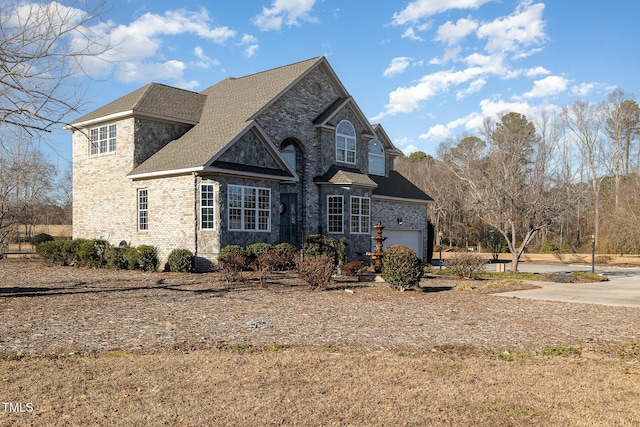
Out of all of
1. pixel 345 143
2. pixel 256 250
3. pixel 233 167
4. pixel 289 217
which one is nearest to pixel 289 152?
pixel 289 217

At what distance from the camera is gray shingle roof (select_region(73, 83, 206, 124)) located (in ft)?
80.4

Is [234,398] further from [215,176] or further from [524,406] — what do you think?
[215,176]

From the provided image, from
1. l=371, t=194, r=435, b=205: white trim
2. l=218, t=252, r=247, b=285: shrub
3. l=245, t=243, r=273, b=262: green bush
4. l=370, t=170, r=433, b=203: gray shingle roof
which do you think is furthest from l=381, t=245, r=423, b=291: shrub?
l=370, t=170, r=433, b=203: gray shingle roof

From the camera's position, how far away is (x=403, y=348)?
27.7ft

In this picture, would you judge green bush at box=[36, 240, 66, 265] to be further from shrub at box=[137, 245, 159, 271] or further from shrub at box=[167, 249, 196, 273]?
shrub at box=[167, 249, 196, 273]


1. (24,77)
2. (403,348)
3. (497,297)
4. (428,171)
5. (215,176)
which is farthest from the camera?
(428,171)

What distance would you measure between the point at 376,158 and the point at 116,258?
16.2 meters

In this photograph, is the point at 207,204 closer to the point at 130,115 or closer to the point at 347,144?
the point at 130,115

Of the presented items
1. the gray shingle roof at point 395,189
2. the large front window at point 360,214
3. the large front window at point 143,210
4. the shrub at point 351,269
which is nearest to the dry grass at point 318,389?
the shrub at point 351,269

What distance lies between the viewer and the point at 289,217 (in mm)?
26031

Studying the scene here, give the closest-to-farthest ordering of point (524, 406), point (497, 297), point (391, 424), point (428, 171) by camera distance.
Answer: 1. point (391, 424)
2. point (524, 406)
3. point (497, 297)
4. point (428, 171)

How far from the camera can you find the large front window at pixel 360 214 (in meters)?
26.6

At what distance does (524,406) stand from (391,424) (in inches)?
61.7

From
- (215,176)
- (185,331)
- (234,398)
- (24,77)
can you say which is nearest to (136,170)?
(215,176)
